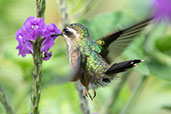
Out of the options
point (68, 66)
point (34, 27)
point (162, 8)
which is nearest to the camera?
point (34, 27)

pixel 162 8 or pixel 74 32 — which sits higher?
pixel 74 32

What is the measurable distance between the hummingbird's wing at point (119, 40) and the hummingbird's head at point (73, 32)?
16 cm

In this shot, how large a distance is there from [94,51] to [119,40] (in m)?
0.17

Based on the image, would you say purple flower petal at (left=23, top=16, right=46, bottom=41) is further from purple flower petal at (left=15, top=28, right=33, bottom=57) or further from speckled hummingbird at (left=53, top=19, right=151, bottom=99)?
speckled hummingbird at (left=53, top=19, right=151, bottom=99)

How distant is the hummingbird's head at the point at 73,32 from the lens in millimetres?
1929

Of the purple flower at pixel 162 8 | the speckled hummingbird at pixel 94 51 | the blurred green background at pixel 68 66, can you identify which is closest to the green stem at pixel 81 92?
the speckled hummingbird at pixel 94 51

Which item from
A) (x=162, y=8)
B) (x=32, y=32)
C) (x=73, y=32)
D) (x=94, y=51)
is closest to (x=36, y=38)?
(x=32, y=32)

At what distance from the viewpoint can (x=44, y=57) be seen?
1.87m

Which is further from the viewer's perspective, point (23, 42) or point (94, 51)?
point (94, 51)

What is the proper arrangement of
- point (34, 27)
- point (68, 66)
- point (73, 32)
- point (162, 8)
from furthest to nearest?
point (162, 8), point (68, 66), point (73, 32), point (34, 27)

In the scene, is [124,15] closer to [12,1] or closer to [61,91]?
[61,91]

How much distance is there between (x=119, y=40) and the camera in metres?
2.01

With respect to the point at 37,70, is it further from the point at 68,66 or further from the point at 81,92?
the point at 68,66

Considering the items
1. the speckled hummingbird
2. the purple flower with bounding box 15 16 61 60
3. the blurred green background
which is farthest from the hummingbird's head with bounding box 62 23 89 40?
the blurred green background
